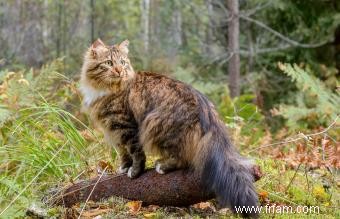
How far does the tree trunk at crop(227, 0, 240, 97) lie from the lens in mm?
9609

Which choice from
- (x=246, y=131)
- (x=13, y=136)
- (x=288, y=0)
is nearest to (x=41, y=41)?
(x=288, y=0)

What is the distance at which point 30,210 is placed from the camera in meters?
3.66

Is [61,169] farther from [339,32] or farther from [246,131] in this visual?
[339,32]

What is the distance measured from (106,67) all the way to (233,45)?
5.90 m

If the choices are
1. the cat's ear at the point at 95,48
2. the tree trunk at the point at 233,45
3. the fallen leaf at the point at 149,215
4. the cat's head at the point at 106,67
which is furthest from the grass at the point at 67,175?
the tree trunk at the point at 233,45

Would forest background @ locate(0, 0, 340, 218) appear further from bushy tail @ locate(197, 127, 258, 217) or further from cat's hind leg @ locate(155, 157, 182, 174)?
bushy tail @ locate(197, 127, 258, 217)

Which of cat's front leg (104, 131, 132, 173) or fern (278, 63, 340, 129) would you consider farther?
fern (278, 63, 340, 129)

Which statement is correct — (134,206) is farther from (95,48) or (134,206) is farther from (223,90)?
(223,90)

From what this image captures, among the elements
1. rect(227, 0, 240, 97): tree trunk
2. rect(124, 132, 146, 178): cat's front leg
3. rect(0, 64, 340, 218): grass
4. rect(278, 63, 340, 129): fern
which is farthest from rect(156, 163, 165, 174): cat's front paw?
rect(227, 0, 240, 97): tree trunk

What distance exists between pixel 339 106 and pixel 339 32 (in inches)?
119

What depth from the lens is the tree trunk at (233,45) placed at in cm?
961

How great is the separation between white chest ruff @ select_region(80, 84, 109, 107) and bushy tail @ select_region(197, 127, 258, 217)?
3.63 ft

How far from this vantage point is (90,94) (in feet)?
14.2

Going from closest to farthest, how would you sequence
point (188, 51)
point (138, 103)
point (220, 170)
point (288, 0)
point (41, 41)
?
1. point (220, 170)
2. point (138, 103)
3. point (288, 0)
4. point (188, 51)
5. point (41, 41)
